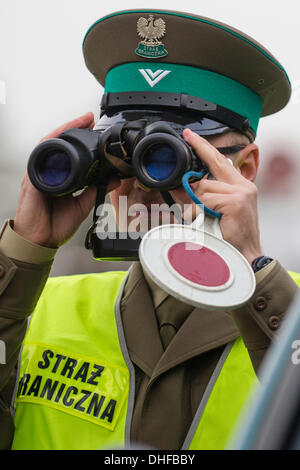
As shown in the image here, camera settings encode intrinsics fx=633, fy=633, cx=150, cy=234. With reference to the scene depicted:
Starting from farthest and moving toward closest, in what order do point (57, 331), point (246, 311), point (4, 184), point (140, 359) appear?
point (4, 184), point (57, 331), point (140, 359), point (246, 311)

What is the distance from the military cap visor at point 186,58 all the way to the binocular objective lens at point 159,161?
40cm

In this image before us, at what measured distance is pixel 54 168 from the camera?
171 cm

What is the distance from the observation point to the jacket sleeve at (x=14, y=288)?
167 cm

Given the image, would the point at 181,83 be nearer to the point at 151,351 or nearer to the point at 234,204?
the point at 234,204

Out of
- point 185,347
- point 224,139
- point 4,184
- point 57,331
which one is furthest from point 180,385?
point 4,184

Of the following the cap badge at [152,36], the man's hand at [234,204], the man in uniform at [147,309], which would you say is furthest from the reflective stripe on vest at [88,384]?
the cap badge at [152,36]

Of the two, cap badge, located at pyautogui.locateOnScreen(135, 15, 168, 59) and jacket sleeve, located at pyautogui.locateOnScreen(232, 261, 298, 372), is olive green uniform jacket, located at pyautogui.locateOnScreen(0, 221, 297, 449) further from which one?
cap badge, located at pyautogui.locateOnScreen(135, 15, 168, 59)

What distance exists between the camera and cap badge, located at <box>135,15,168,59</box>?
2035 mm

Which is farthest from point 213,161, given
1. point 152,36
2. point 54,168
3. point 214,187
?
point 152,36

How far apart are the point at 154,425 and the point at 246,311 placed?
16.6 inches

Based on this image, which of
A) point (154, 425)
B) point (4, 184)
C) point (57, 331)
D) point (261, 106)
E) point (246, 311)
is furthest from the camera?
point (4, 184)

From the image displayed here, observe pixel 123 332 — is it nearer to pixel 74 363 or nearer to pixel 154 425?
pixel 74 363

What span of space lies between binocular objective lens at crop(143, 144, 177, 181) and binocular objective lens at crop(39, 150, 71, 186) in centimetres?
23

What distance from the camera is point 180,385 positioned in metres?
1.70
